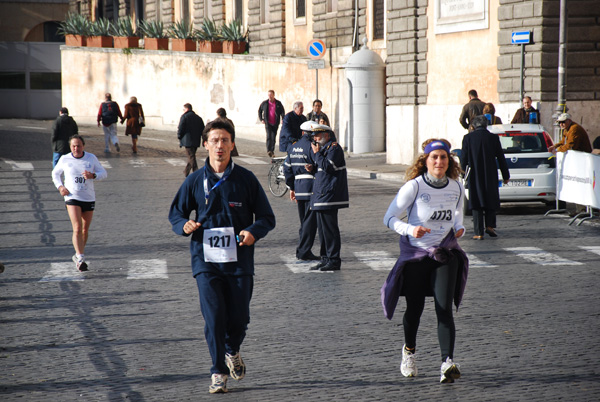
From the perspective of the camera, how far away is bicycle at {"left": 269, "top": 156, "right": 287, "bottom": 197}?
1900 cm

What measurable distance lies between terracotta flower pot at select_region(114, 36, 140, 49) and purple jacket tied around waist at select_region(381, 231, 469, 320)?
37.3 metres

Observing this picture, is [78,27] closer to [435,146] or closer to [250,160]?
[250,160]

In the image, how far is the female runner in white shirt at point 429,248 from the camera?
639 cm

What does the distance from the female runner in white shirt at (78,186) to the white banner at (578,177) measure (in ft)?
24.7

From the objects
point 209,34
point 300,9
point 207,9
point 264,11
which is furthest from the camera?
point 207,9

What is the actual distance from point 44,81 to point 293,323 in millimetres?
43661

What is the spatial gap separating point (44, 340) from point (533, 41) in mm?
16755

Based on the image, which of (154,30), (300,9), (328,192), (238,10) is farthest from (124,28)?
(328,192)

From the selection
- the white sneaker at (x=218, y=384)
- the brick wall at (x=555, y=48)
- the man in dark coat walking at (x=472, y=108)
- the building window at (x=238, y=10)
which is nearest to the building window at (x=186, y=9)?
the building window at (x=238, y=10)

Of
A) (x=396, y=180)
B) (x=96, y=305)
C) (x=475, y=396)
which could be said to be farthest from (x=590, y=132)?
(x=475, y=396)

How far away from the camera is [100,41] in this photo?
4356 centimetres

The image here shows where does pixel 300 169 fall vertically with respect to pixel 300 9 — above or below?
below

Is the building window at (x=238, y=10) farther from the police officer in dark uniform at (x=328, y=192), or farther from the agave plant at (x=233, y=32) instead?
the police officer in dark uniform at (x=328, y=192)

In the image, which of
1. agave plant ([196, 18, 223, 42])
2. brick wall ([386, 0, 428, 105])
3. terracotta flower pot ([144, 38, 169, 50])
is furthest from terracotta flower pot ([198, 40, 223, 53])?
brick wall ([386, 0, 428, 105])
